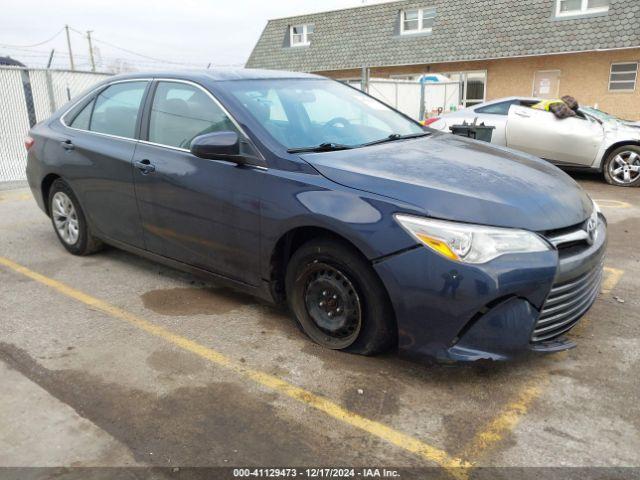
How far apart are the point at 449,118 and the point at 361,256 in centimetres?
Result: 802

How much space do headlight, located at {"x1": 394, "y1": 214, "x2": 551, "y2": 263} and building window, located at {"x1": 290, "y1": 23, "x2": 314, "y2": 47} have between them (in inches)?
960

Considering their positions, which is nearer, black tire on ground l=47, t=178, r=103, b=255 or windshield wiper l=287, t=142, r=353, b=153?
windshield wiper l=287, t=142, r=353, b=153

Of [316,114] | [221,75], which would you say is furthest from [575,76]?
[221,75]

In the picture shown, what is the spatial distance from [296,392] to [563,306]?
4.81 ft

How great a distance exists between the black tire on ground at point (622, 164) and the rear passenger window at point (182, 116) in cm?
762

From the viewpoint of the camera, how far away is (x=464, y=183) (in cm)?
286

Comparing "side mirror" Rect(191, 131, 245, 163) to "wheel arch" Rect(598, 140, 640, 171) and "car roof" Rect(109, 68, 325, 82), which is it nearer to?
"car roof" Rect(109, 68, 325, 82)

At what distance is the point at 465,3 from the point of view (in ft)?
65.4

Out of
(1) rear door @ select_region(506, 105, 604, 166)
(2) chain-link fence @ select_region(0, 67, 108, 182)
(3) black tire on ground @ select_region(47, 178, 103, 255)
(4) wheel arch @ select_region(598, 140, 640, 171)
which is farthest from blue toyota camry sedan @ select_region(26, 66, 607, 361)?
(2) chain-link fence @ select_region(0, 67, 108, 182)

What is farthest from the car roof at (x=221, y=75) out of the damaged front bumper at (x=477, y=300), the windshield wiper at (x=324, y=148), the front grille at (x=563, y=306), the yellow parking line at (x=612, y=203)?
the yellow parking line at (x=612, y=203)

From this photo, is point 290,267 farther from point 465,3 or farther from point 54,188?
point 465,3

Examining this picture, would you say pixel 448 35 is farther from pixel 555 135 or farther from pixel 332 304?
pixel 332 304

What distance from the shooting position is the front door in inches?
134

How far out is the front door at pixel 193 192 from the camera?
3.40 m
